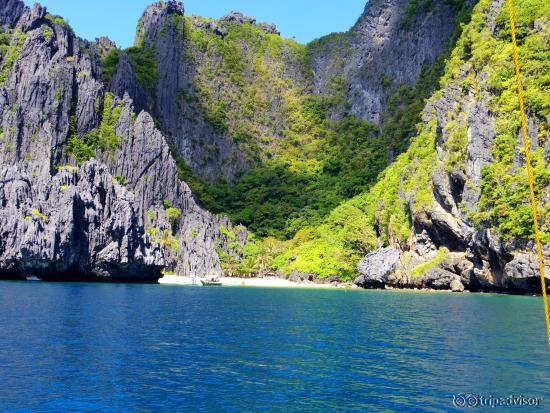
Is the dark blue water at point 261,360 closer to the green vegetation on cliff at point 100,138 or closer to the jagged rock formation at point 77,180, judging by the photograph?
the jagged rock formation at point 77,180

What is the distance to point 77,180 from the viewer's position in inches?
5221

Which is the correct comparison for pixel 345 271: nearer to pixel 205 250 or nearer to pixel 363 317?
pixel 205 250

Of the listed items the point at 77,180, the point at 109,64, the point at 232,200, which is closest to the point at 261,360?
the point at 77,180

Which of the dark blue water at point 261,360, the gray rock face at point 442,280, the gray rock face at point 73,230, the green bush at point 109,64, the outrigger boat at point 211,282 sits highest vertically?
the green bush at point 109,64

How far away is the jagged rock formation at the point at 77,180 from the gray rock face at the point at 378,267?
46.5 meters

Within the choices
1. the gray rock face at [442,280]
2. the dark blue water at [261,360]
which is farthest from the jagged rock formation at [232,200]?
the dark blue water at [261,360]

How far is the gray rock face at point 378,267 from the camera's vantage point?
116 meters

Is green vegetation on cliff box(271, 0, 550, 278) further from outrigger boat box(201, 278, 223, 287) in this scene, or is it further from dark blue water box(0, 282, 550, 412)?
dark blue water box(0, 282, 550, 412)

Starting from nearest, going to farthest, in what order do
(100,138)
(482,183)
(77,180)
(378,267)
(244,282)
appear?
(482,183), (378,267), (77,180), (244,282), (100,138)

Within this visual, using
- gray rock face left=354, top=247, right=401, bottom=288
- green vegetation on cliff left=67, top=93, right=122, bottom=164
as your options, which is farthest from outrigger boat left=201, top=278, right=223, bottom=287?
green vegetation on cliff left=67, top=93, right=122, bottom=164

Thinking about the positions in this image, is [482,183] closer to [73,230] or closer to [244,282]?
[244,282]

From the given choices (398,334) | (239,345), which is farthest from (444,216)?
(239,345)

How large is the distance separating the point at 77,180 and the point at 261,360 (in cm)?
11210

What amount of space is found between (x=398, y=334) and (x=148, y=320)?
2339cm
